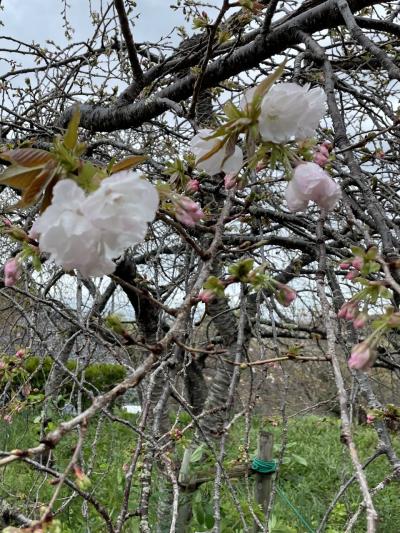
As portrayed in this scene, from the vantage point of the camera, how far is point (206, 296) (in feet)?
2.19

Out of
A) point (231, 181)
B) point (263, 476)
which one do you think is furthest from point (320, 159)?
point (263, 476)

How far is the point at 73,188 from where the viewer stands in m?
0.50

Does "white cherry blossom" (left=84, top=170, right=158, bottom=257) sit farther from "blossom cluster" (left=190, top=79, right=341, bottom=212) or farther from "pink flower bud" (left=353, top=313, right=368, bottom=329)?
"pink flower bud" (left=353, top=313, right=368, bottom=329)

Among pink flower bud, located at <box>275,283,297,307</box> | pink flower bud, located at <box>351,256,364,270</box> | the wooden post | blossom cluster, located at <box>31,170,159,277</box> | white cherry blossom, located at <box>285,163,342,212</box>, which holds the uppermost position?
the wooden post

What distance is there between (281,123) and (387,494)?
4425 mm

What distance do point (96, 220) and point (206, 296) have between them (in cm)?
21

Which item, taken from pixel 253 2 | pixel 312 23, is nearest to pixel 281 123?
pixel 253 2

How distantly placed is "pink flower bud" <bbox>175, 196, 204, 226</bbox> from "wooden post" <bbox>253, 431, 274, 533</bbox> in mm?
2113

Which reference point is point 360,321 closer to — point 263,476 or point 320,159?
point 320,159

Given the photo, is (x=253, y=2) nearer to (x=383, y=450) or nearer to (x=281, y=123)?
(x=281, y=123)

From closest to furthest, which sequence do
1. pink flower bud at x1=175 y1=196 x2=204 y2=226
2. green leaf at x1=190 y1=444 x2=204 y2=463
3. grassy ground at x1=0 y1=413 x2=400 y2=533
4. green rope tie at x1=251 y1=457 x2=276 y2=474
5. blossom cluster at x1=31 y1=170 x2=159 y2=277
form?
blossom cluster at x1=31 y1=170 x2=159 y2=277 → pink flower bud at x1=175 y1=196 x2=204 y2=226 → green rope tie at x1=251 y1=457 x2=276 y2=474 → green leaf at x1=190 y1=444 x2=204 y2=463 → grassy ground at x1=0 y1=413 x2=400 y2=533

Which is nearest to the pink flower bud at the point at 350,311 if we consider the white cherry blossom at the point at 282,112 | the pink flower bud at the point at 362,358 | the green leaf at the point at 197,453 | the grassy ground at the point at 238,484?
the pink flower bud at the point at 362,358

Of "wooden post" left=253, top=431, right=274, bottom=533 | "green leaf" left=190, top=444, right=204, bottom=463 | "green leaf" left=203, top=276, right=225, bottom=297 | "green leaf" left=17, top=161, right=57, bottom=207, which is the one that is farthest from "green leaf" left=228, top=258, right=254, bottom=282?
"green leaf" left=190, top=444, right=204, bottom=463

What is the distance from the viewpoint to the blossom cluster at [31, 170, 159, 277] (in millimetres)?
499
